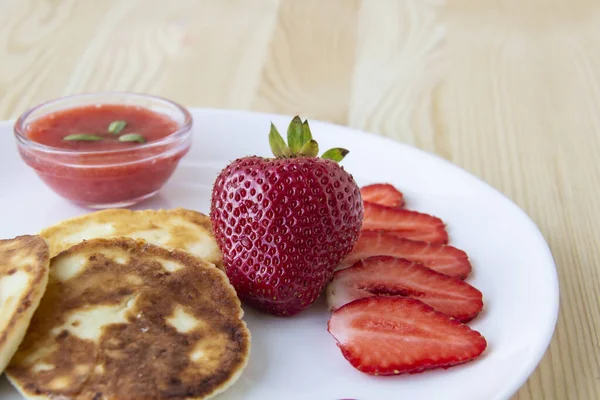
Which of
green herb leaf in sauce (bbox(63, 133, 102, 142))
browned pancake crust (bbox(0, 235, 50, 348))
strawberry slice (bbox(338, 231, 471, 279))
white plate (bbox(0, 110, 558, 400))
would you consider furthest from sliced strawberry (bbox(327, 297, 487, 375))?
green herb leaf in sauce (bbox(63, 133, 102, 142))

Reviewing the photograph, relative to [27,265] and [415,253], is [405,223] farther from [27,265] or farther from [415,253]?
[27,265]

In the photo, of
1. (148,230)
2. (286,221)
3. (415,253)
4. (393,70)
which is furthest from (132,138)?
(393,70)

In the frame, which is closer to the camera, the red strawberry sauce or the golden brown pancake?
the golden brown pancake

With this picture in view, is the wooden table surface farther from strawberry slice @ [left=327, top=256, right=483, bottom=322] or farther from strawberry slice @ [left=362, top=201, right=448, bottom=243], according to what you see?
strawberry slice @ [left=327, top=256, right=483, bottom=322]

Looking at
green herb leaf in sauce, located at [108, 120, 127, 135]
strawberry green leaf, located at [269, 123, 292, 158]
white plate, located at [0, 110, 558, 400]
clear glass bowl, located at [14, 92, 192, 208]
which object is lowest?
clear glass bowl, located at [14, 92, 192, 208]

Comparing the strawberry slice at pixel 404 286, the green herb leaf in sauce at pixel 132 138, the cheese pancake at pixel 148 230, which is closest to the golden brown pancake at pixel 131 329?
the cheese pancake at pixel 148 230

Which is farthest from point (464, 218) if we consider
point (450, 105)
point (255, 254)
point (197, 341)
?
point (450, 105)
